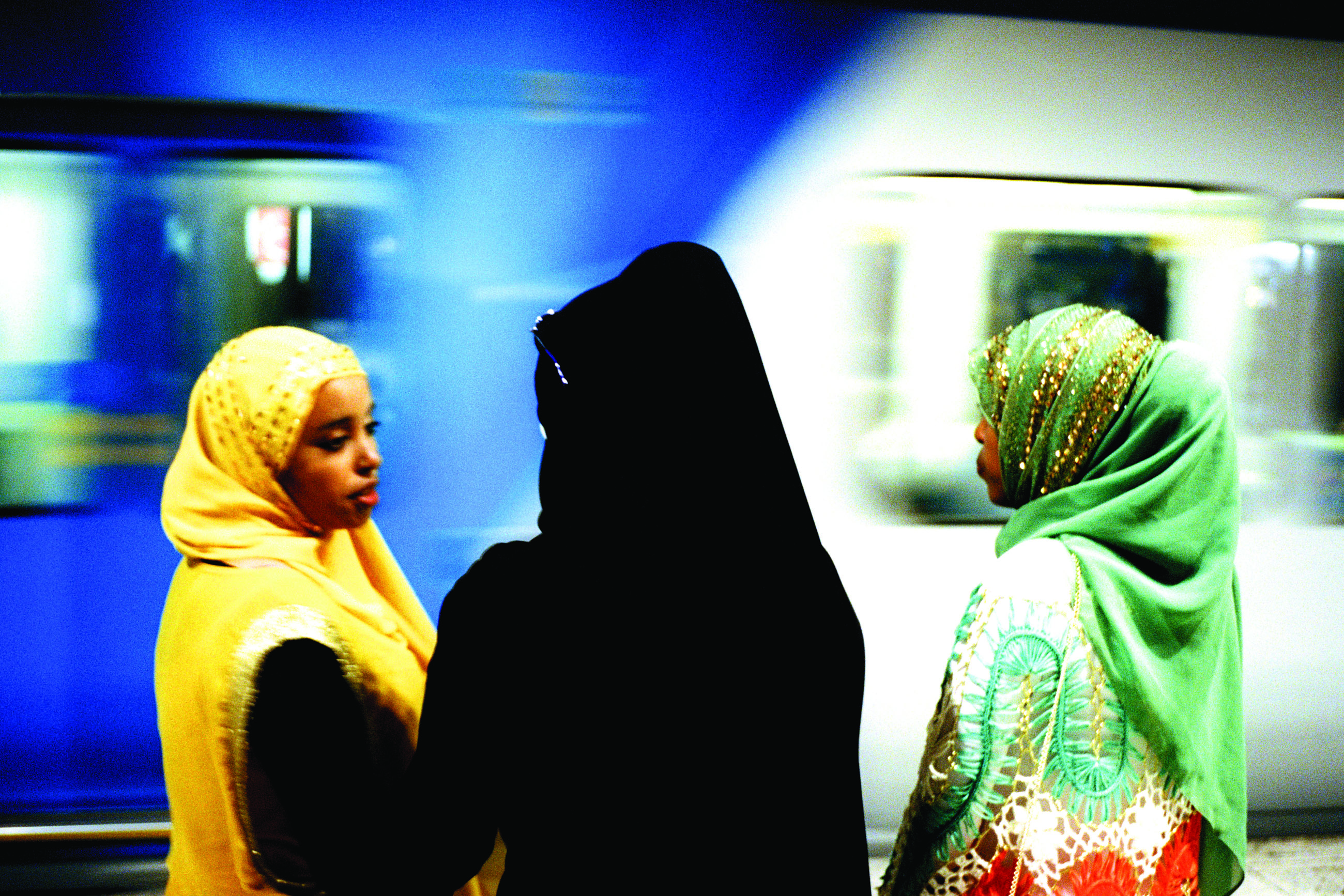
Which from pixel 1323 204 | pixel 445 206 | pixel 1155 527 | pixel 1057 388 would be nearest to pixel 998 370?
pixel 1057 388

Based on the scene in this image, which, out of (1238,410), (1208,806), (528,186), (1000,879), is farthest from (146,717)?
(1238,410)

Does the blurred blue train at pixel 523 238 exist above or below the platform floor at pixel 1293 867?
above

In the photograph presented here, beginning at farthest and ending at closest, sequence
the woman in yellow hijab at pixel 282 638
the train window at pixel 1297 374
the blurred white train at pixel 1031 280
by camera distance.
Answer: the train window at pixel 1297 374, the blurred white train at pixel 1031 280, the woman in yellow hijab at pixel 282 638

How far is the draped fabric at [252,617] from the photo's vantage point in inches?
57.3

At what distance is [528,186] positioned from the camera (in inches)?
119

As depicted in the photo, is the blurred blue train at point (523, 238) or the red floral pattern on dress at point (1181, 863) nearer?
the red floral pattern on dress at point (1181, 863)

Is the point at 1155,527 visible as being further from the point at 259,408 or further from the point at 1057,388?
the point at 259,408

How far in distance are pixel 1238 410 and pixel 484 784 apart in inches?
126

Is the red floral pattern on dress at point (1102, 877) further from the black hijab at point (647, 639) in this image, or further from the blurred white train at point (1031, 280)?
the blurred white train at point (1031, 280)

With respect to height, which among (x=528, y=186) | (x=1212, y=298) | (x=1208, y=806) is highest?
(x=528, y=186)

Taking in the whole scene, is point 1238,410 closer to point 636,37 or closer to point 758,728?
point 636,37

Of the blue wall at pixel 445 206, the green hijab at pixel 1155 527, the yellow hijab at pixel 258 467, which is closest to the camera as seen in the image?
the green hijab at pixel 1155 527

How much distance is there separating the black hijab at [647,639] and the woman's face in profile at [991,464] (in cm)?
84

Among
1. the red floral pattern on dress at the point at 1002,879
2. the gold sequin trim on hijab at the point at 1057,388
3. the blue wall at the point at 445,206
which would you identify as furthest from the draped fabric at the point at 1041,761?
the blue wall at the point at 445,206
